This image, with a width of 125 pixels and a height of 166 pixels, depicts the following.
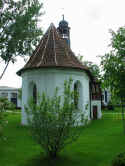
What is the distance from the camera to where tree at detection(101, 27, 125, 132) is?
8.55m

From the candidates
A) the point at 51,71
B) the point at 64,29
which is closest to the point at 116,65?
the point at 51,71

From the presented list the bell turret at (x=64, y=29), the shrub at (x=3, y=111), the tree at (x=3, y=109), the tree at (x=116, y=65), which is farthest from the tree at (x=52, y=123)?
the bell turret at (x=64, y=29)

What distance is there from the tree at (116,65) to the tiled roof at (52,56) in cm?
831

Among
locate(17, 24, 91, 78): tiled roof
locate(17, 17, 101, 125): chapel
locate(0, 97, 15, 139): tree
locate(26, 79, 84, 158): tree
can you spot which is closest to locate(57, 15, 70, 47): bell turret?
locate(17, 17, 101, 125): chapel

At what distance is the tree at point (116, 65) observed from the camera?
855 cm

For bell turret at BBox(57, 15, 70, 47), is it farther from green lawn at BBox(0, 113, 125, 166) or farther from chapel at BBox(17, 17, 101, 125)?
green lawn at BBox(0, 113, 125, 166)

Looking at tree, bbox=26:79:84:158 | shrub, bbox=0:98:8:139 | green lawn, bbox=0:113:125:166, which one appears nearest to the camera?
shrub, bbox=0:98:8:139

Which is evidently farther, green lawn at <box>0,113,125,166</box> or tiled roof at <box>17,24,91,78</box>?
tiled roof at <box>17,24,91,78</box>

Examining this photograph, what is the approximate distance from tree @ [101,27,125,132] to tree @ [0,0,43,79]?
12.0m

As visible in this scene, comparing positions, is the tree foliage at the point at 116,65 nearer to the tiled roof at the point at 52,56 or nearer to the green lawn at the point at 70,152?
the green lawn at the point at 70,152

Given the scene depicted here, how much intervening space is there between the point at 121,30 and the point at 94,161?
19.3 ft

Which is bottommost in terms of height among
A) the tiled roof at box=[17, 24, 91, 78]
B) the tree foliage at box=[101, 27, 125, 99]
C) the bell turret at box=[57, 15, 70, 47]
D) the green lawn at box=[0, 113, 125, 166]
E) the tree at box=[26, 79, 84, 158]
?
the green lawn at box=[0, 113, 125, 166]

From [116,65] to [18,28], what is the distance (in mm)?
12663

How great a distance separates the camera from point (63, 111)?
830cm
